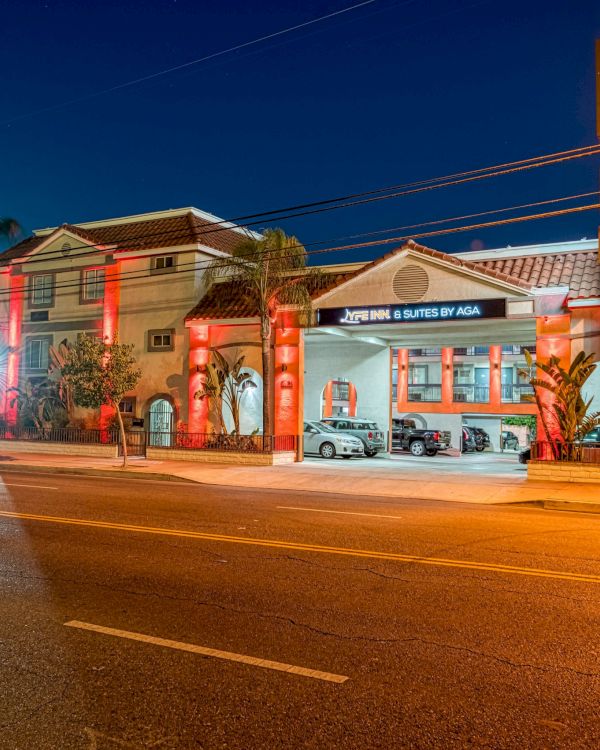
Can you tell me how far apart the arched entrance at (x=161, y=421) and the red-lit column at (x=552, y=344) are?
14527 mm

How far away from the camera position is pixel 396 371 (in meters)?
52.2

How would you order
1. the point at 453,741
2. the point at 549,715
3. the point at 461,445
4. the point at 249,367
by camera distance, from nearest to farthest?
1. the point at 453,741
2. the point at 549,715
3. the point at 249,367
4. the point at 461,445

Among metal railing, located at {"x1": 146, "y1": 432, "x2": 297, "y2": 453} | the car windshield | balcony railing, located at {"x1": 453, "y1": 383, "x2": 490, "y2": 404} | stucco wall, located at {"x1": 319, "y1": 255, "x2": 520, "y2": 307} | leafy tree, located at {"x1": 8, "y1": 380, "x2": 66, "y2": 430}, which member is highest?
stucco wall, located at {"x1": 319, "y1": 255, "x2": 520, "y2": 307}

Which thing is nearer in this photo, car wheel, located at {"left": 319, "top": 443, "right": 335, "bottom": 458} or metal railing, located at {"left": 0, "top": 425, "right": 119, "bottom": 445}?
car wheel, located at {"left": 319, "top": 443, "right": 335, "bottom": 458}

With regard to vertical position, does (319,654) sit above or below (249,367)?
below

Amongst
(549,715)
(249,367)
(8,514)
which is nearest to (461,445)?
(249,367)

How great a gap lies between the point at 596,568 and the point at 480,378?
43.3 metres

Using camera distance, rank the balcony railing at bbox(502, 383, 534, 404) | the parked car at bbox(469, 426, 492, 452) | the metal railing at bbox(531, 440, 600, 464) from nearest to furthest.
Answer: the metal railing at bbox(531, 440, 600, 464)
the parked car at bbox(469, 426, 492, 452)
the balcony railing at bbox(502, 383, 534, 404)

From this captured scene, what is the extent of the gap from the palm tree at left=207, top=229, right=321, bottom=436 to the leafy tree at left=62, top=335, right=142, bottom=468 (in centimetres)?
472

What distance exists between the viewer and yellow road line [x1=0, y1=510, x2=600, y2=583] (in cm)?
839

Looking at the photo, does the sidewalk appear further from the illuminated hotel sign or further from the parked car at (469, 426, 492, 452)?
the parked car at (469, 426, 492, 452)

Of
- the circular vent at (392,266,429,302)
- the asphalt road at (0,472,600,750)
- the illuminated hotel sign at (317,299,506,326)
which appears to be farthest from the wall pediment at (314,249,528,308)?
the asphalt road at (0,472,600,750)

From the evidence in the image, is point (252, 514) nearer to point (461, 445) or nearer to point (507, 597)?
point (507, 597)

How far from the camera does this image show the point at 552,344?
21.6 m
